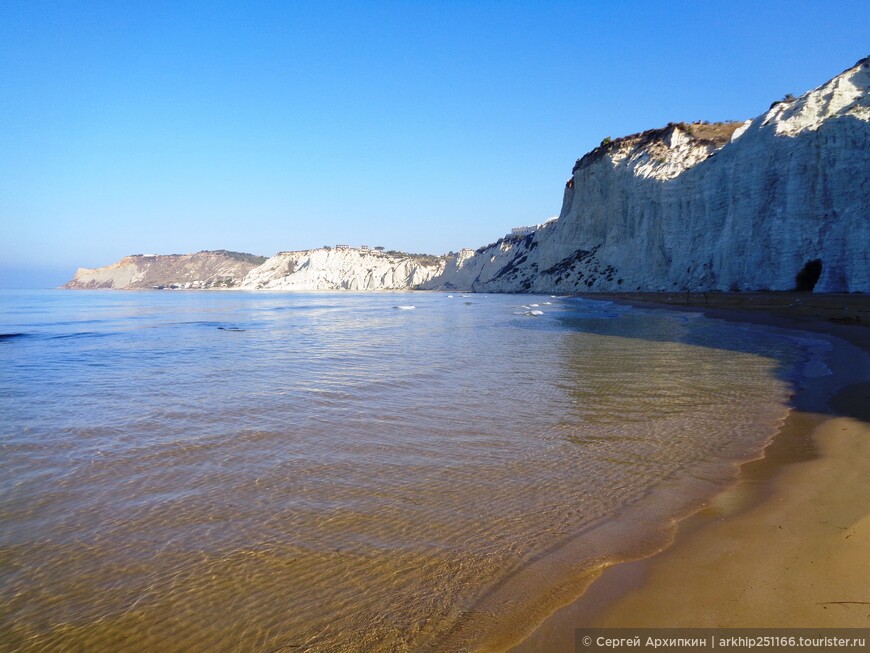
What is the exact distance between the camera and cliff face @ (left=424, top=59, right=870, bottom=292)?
27938 millimetres

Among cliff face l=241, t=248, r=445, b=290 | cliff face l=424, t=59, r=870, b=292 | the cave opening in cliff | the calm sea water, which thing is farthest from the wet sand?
cliff face l=241, t=248, r=445, b=290

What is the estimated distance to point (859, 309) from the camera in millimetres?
19281

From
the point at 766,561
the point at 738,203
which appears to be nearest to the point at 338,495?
the point at 766,561

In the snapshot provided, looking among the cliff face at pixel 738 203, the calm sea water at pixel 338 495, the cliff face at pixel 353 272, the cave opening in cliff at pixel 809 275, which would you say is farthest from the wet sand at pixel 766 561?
the cliff face at pixel 353 272

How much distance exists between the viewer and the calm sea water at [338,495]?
2730 millimetres

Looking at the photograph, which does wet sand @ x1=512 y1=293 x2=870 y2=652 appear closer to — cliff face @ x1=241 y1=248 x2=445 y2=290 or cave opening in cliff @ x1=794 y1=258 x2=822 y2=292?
cave opening in cliff @ x1=794 y1=258 x2=822 y2=292

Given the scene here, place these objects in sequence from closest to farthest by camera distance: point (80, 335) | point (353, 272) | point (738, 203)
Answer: point (80, 335)
point (738, 203)
point (353, 272)

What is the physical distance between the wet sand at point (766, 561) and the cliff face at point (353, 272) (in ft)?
450

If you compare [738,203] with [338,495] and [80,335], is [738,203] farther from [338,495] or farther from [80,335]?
[80,335]

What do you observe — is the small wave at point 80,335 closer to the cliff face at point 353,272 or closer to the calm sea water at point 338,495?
the calm sea water at point 338,495

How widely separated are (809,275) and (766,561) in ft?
108

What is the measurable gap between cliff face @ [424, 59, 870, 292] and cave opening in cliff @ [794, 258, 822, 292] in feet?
0.24

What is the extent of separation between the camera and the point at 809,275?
95.1 feet

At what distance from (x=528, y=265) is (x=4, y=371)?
262 feet
